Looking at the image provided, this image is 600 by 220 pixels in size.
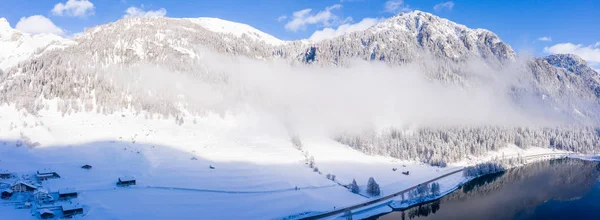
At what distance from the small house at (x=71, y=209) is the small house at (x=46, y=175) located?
65.3 feet

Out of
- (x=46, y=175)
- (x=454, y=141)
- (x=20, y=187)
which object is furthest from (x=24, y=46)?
(x=454, y=141)

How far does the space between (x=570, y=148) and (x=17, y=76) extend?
239 metres

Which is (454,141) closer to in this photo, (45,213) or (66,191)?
(66,191)

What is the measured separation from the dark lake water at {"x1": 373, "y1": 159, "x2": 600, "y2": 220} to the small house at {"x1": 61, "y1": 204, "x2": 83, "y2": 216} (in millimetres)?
58528

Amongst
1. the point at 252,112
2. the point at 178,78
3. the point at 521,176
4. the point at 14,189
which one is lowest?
the point at 521,176

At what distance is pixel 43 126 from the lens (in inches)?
4461

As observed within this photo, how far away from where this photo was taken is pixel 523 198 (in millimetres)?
96125

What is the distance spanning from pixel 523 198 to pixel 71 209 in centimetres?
10203

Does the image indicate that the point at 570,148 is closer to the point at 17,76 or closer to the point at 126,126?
the point at 126,126

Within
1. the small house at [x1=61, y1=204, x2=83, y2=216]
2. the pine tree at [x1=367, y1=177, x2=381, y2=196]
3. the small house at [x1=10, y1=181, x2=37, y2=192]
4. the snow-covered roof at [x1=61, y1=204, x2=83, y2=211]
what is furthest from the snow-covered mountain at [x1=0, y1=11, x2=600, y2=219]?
the small house at [x1=10, y1=181, x2=37, y2=192]

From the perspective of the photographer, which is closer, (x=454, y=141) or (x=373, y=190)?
(x=373, y=190)

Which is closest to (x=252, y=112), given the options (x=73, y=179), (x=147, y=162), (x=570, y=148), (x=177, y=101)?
(x=177, y=101)

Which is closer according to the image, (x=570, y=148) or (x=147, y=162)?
(x=147, y=162)

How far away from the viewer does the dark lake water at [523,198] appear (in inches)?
3253
